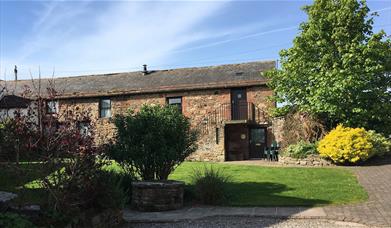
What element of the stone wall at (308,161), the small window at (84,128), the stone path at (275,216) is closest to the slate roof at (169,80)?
the stone wall at (308,161)

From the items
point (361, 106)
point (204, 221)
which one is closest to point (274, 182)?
point (204, 221)

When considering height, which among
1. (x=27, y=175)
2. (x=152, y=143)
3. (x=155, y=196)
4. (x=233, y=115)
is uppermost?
(x=233, y=115)

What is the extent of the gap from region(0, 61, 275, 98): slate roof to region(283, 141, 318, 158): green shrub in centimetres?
560

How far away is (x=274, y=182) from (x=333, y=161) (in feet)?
19.1

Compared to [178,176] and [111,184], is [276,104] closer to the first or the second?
[178,176]

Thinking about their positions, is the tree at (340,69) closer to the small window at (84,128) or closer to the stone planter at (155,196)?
the stone planter at (155,196)

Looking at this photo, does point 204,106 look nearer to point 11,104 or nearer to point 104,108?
point 104,108

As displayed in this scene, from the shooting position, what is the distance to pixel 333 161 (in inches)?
666

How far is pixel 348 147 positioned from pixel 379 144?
1.90 m

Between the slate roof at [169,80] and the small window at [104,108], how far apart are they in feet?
2.42

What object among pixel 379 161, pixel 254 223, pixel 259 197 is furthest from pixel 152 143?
pixel 379 161

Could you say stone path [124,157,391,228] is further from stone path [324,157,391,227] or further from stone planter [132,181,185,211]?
stone planter [132,181,185,211]

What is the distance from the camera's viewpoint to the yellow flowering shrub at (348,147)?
16.1 meters

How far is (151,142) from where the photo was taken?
9.75m
